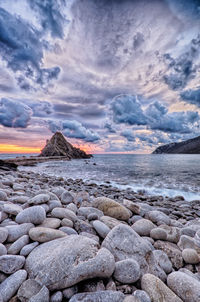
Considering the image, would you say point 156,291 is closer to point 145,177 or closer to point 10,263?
point 10,263

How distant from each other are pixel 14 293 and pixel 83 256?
75cm

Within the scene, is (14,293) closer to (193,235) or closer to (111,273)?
(111,273)

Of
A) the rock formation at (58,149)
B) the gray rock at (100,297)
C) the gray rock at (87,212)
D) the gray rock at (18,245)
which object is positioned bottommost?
the gray rock at (100,297)

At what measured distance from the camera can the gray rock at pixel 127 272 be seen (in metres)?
1.64

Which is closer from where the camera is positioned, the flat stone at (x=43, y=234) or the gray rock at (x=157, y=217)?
the flat stone at (x=43, y=234)

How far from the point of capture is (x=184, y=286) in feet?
5.41

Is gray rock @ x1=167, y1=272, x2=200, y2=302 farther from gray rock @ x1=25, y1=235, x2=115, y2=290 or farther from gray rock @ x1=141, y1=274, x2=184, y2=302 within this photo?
gray rock @ x1=25, y1=235, x2=115, y2=290

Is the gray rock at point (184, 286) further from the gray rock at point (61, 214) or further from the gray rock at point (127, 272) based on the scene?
the gray rock at point (61, 214)

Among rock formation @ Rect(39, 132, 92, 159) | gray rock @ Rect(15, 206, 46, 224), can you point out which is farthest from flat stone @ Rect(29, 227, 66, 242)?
rock formation @ Rect(39, 132, 92, 159)

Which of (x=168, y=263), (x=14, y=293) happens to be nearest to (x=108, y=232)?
(x=168, y=263)

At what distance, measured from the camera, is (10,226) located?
84.6 inches

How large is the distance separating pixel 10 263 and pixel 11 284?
226mm

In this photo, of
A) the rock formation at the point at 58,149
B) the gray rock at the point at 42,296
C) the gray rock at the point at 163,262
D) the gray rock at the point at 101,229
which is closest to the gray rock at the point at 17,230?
the gray rock at the point at 42,296

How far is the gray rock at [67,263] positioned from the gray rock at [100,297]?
0.15 meters
